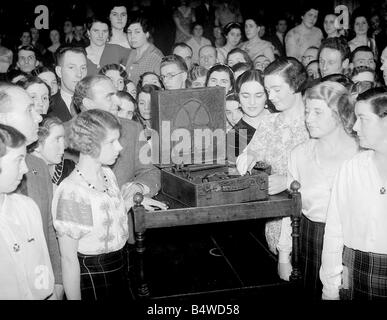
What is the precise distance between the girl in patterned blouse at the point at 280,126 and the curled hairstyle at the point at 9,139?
1332 millimetres

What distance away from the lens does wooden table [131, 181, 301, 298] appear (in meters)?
2.19

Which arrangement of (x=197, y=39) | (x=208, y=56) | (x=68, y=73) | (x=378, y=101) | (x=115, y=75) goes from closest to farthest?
(x=378, y=101)
(x=68, y=73)
(x=115, y=75)
(x=208, y=56)
(x=197, y=39)

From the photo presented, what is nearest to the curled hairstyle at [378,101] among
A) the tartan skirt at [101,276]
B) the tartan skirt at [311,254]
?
the tartan skirt at [311,254]

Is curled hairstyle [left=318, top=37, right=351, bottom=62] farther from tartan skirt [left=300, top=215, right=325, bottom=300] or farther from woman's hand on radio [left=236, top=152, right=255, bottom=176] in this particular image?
tartan skirt [left=300, top=215, right=325, bottom=300]

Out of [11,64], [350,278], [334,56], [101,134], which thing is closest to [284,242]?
[350,278]

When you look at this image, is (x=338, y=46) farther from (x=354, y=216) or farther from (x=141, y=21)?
(x=354, y=216)

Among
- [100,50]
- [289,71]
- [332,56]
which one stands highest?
[100,50]

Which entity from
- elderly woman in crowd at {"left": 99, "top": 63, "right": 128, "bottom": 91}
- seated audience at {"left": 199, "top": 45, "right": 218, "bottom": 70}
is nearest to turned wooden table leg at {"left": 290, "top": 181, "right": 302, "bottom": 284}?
elderly woman in crowd at {"left": 99, "top": 63, "right": 128, "bottom": 91}

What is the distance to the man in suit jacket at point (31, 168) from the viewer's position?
7.24 feet

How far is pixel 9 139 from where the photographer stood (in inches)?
72.4

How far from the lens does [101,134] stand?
2.18 meters

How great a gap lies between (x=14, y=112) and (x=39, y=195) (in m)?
0.42

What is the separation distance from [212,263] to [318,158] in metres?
1.17

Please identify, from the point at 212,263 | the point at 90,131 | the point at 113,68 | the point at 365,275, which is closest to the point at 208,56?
the point at 113,68
